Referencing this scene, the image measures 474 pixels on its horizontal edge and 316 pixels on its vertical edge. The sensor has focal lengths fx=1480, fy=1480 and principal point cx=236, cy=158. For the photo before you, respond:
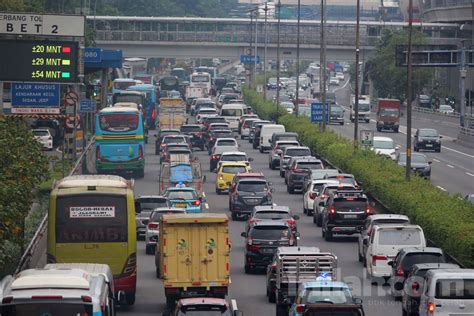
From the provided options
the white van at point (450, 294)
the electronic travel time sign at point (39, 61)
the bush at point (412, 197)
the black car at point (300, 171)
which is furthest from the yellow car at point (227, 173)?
the white van at point (450, 294)

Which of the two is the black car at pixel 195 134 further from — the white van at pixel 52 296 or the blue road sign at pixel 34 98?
the white van at pixel 52 296

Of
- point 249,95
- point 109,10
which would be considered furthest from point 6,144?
point 109,10

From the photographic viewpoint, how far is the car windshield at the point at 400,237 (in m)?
35.8

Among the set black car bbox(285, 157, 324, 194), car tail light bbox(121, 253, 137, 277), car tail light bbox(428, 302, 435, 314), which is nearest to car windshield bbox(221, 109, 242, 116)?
black car bbox(285, 157, 324, 194)

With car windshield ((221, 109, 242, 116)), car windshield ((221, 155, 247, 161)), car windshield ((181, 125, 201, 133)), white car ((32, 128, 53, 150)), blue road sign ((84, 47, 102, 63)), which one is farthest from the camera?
car windshield ((221, 109, 242, 116))

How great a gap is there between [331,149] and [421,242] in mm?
34556

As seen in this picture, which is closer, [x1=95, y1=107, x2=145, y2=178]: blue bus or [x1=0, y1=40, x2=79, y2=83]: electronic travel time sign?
[x1=0, y1=40, x2=79, y2=83]: electronic travel time sign

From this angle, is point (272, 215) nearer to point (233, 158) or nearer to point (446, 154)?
point (233, 158)

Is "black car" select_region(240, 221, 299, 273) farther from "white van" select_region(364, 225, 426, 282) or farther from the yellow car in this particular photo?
the yellow car

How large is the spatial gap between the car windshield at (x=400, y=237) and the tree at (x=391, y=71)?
331 feet

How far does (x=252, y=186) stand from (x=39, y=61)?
32.8 feet

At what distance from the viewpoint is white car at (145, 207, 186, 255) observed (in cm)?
4134

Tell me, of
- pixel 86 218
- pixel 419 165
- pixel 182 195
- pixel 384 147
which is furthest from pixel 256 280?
pixel 384 147

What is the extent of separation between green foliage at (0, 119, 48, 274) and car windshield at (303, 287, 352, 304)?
5.86m
